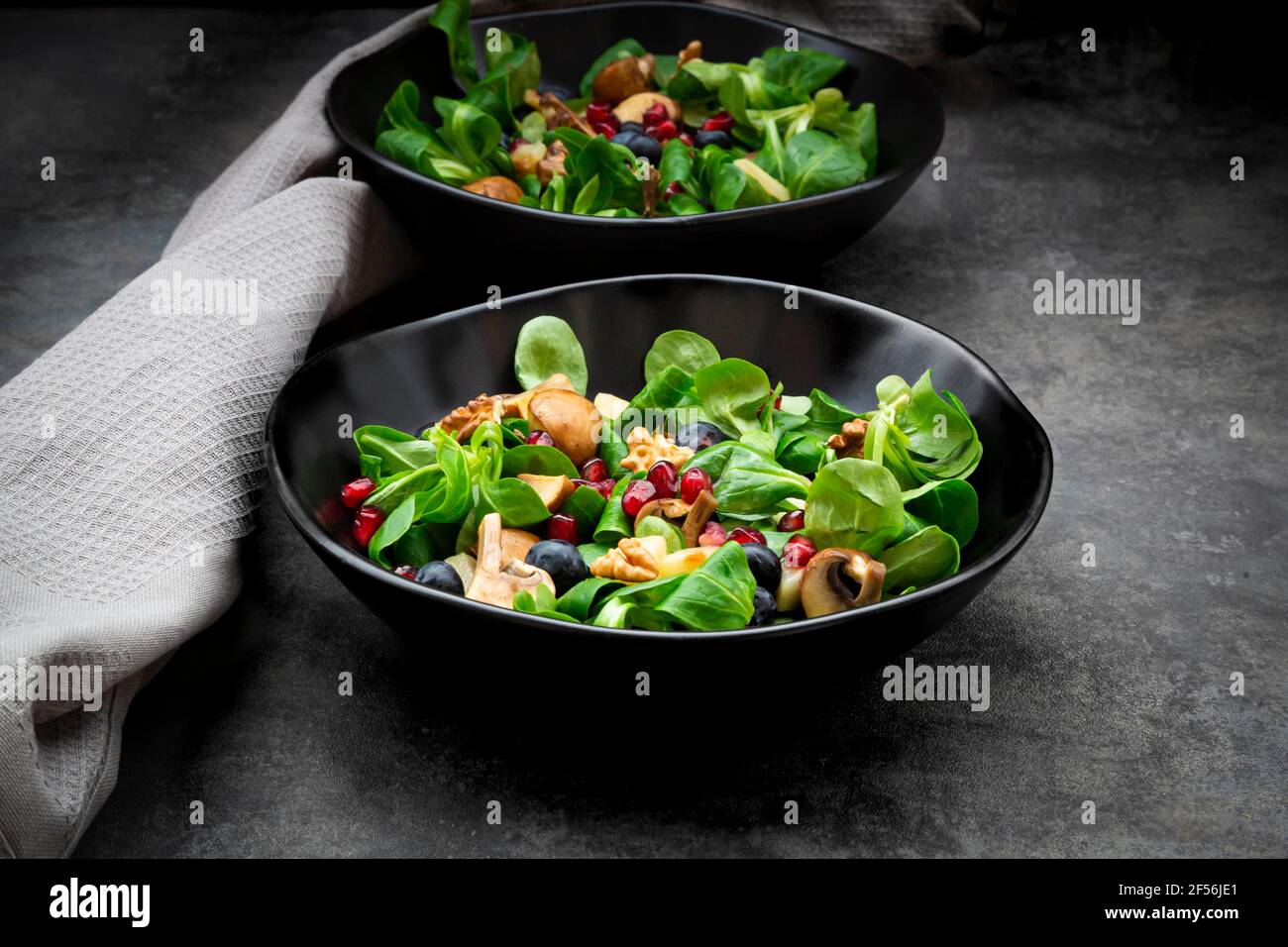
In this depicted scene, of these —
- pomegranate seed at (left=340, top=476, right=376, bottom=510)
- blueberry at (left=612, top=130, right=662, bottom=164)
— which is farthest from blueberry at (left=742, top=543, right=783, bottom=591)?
blueberry at (left=612, top=130, right=662, bottom=164)

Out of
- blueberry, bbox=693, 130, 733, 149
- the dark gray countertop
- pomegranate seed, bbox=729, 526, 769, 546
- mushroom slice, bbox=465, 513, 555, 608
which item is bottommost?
the dark gray countertop

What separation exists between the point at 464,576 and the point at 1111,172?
1335 millimetres

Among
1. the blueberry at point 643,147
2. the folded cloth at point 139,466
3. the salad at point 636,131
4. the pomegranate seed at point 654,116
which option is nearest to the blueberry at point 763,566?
the folded cloth at point 139,466

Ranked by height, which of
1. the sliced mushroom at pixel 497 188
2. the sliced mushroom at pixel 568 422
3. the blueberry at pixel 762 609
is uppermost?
the sliced mushroom at pixel 497 188

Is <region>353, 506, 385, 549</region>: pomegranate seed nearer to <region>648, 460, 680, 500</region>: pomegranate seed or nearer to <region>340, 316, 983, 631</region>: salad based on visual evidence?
<region>340, 316, 983, 631</region>: salad

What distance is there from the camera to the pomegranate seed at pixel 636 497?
1.06 metres

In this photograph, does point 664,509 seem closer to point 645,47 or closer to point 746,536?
point 746,536

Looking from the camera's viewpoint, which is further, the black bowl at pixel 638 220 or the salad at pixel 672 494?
the black bowl at pixel 638 220

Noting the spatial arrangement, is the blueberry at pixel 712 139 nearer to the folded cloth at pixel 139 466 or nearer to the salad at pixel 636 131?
the salad at pixel 636 131

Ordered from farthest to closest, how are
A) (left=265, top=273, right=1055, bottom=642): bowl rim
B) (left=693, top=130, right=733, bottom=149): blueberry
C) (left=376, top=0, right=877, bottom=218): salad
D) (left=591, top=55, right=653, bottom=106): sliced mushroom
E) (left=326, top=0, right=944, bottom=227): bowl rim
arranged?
(left=591, top=55, right=653, bottom=106): sliced mushroom → (left=693, top=130, right=733, bottom=149): blueberry → (left=376, top=0, right=877, bottom=218): salad → (left=326, top=0, right=944, bottom=227): bowl rim → (left=265, top=273, right=1055, bottom=642): bowl rim

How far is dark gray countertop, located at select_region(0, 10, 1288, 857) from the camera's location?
3.18 feet

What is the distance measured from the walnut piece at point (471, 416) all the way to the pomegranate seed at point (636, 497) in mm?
161

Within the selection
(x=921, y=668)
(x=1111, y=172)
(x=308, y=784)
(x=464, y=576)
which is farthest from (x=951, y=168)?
(x=308, y=784)

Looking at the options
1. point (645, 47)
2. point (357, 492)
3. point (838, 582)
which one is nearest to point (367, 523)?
point (357, 492)
